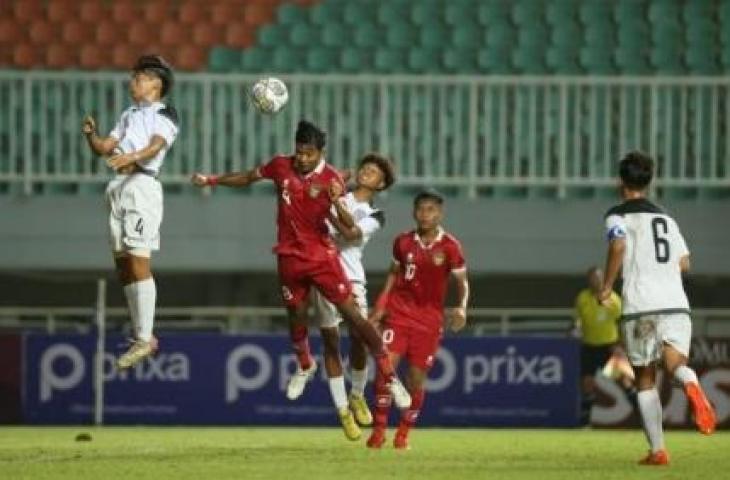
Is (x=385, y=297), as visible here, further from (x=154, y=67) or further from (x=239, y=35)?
(x=239, y=35)

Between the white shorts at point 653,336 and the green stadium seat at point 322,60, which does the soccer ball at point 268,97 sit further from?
the green stadium seat at point 322,60

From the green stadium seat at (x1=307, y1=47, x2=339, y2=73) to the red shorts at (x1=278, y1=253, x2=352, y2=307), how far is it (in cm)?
929

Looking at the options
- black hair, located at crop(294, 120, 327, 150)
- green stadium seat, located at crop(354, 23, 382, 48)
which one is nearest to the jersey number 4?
black hair, located at crop(294, 120, 327, 150)

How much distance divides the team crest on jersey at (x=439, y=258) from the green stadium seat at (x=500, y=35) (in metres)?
8.56

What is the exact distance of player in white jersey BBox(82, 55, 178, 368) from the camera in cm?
1502

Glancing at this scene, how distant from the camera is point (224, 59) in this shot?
25281mm

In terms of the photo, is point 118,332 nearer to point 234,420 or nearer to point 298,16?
point 234,420

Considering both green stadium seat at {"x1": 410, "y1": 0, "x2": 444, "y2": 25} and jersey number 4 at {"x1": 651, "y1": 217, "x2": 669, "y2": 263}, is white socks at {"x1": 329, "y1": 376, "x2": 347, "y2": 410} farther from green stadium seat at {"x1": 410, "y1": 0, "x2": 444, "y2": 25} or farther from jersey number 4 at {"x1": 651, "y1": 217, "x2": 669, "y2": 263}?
green stadium seat at {"x1": 410, "y1": 0, "x2": 444, "y2": 25}

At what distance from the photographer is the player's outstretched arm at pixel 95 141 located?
1427cm

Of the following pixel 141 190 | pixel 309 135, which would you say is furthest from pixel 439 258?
pixel 141 190

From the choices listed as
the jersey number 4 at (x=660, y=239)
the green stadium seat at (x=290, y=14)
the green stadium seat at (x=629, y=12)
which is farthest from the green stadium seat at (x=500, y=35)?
the jersey number 4 at (x=660, y=239)

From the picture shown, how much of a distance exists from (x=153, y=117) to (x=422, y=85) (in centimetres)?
947

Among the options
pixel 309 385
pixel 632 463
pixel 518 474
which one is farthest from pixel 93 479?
pixel 309 385

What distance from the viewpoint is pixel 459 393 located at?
23797 mm
